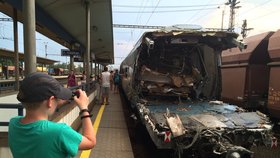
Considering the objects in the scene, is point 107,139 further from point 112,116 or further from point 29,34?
point 112,116

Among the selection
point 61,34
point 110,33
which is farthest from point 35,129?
point 110,33

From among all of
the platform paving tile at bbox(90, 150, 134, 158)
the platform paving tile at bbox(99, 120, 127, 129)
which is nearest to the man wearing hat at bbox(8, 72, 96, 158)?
the platform paving tile at bbox(90, 150, 134, 158)

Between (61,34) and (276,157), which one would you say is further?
(61,34)

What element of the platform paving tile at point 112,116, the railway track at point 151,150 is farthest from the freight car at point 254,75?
the platform paving tile at point 112,116

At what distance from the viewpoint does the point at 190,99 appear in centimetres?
1062

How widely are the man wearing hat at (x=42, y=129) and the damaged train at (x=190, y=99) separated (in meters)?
4.63

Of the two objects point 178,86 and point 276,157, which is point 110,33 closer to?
point 178,86

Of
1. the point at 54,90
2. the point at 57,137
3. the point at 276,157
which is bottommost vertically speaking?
the point at 276,157

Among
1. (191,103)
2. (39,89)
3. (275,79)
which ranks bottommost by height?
(191,103)

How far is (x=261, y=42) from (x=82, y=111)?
11878 mm

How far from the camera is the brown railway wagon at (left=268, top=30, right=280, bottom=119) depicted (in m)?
11.4

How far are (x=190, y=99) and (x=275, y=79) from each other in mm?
3033

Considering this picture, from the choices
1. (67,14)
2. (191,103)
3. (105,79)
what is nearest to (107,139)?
(191,103)

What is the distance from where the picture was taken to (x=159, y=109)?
8.86m
